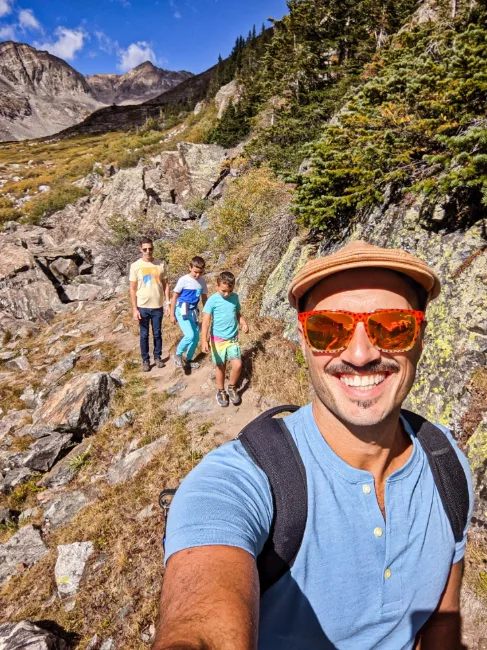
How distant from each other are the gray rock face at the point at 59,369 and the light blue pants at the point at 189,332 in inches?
158

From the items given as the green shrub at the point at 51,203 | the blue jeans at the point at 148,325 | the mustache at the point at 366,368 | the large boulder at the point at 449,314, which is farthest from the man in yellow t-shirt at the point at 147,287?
the green shrub at the point at 51,203

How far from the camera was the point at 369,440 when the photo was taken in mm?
1534

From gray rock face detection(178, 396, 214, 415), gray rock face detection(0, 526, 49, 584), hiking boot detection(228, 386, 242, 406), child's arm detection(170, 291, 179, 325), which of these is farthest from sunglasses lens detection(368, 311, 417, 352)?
child's arm detection(170, 291, 179, 325)

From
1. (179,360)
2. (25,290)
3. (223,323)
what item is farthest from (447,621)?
(25,290)

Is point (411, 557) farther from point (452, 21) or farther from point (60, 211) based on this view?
point (60, 211)

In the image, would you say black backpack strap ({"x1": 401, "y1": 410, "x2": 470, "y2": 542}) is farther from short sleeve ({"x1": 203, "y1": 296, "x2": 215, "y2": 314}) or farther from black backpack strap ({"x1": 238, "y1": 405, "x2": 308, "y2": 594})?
short sleeve ({"x1": 203, "y1": 296, "x2": 215, "y2": 314})

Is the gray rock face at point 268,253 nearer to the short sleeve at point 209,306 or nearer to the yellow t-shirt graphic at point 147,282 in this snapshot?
the yellow t-shirt graphic at point 147,282

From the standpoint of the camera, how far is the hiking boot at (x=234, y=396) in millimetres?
5984

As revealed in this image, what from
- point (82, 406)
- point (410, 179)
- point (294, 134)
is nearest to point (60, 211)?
point (294, 134)

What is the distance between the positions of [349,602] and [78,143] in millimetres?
83302

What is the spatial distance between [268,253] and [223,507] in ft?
27.9

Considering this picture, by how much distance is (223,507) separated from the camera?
1.28 meters

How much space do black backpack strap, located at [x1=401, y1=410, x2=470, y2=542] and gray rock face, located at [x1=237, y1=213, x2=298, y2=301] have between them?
761cm

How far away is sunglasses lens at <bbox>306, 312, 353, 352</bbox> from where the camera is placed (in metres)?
1.59
